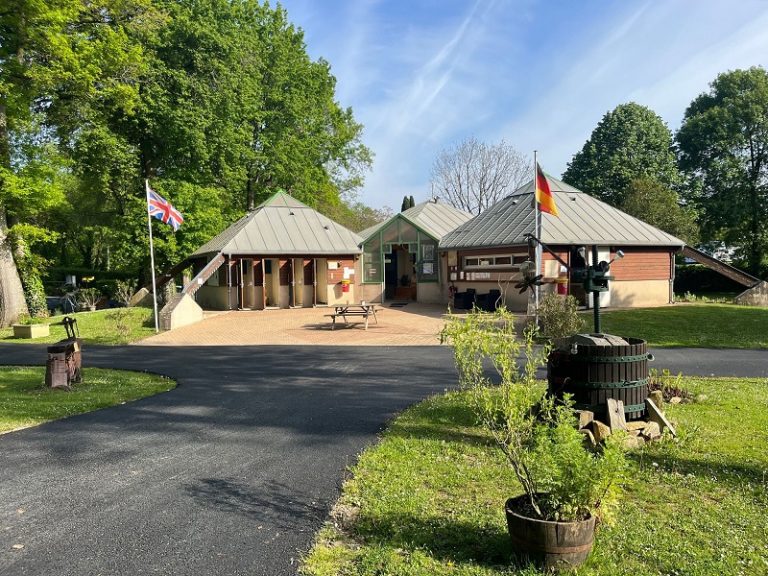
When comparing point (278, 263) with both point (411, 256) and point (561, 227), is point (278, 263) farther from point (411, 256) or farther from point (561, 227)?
point (561, 227)

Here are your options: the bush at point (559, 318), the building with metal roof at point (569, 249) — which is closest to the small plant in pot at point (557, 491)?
the bush at point (559, 318)

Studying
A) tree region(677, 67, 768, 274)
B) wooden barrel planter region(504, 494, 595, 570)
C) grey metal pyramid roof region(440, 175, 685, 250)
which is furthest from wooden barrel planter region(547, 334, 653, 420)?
tree region(677, 67, 768, 274)

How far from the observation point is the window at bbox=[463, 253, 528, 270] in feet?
71.5

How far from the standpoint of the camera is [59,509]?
4.54m

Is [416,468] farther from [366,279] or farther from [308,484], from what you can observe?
[366,279]

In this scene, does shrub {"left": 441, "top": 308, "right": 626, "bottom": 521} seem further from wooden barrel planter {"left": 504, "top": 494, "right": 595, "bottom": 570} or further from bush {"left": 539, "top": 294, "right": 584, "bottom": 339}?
bush {"left": 539, "top": 294, "right": 584, "bottom": 339}

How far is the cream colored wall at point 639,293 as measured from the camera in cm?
2217

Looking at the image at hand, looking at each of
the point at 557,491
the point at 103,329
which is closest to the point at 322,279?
the point at 103,329

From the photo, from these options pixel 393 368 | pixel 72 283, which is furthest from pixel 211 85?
pixel 393 368

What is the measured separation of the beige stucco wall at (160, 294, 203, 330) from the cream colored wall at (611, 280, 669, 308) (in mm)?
16494

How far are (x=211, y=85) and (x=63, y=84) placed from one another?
7.86m

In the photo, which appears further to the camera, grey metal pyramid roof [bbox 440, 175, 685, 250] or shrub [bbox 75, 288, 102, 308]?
shrub [bbox 75, 288, 102, 308]

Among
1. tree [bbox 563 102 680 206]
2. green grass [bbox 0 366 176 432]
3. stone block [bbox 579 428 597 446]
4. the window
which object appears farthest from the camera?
tree [bbox 563 102 680 206]

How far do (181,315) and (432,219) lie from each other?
14217 mm
